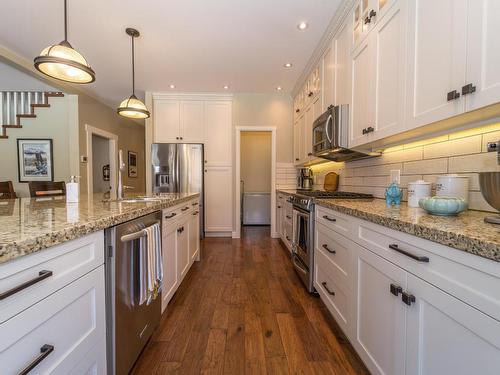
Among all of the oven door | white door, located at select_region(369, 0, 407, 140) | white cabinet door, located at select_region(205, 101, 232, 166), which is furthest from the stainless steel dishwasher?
white cabinet door, located at select_region(205, 101, 232, 166)

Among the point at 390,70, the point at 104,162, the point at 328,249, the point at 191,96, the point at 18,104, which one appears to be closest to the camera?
the point at 390,70

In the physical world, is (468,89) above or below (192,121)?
below

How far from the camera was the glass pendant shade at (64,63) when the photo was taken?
1544 mm

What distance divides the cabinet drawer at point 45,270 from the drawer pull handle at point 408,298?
1.17 m

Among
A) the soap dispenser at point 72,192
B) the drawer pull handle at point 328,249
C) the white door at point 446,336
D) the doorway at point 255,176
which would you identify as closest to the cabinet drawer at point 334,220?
the drawer pull handle at point 328,249

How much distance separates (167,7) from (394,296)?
109 inches

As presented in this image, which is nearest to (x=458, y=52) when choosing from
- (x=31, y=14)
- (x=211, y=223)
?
(x=31, y=14)

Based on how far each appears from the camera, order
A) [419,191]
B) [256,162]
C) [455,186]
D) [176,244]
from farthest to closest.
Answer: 1. [256,162]
2. [176,244]
3. [419,191]
4. [455,186]

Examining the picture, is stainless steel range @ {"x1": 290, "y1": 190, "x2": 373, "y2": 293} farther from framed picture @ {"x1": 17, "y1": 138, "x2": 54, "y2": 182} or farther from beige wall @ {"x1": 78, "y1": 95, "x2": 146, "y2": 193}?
framed picture @ {"x1": 17, "y1": 138, "x2": 54, "y2": 182}

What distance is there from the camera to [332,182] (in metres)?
2.91

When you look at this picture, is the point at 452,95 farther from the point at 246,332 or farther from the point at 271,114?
the point at 271,114

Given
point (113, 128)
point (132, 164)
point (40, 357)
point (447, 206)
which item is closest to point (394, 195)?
point (447, 206)

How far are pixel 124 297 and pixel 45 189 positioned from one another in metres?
2.22

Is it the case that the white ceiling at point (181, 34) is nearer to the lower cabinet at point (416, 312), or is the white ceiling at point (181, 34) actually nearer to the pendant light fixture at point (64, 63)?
the pendant light fixture at point (64, 63)
